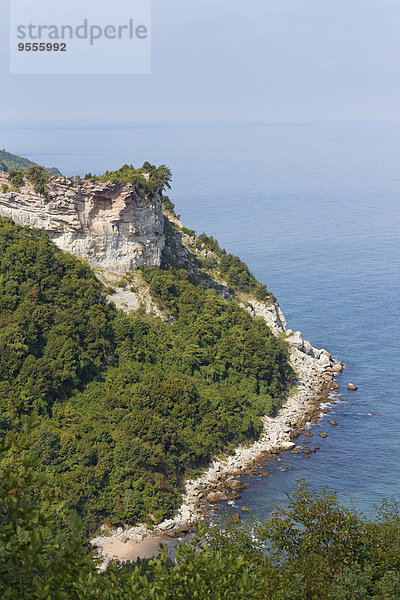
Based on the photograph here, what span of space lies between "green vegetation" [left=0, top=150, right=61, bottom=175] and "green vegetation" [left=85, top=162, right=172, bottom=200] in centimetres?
5335

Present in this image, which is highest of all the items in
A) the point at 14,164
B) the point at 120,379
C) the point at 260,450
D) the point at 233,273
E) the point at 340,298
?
the point at 14,164

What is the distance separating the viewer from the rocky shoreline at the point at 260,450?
46.2 m

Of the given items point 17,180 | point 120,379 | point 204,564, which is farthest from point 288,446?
point 17,180

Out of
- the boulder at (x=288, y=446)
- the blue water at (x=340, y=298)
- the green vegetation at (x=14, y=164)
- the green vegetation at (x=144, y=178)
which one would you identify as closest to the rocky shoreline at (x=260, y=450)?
the boulder at (x=288, y=446)

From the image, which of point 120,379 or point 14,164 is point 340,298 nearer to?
point 120,379

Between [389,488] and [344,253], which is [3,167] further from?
[389,488]

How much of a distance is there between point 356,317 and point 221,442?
4624 cm

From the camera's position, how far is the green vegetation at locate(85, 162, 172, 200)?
67812 mm

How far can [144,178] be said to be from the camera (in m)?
69.2

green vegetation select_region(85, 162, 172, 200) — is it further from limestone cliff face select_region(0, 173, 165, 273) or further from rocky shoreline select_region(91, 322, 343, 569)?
rocky shoreline select_region(91, 322, 343, 569)

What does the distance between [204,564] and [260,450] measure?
41158mm

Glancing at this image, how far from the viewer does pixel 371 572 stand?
2583cm

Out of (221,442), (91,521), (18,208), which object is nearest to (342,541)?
(91,521)

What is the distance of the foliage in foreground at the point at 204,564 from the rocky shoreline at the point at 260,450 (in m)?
15.2
